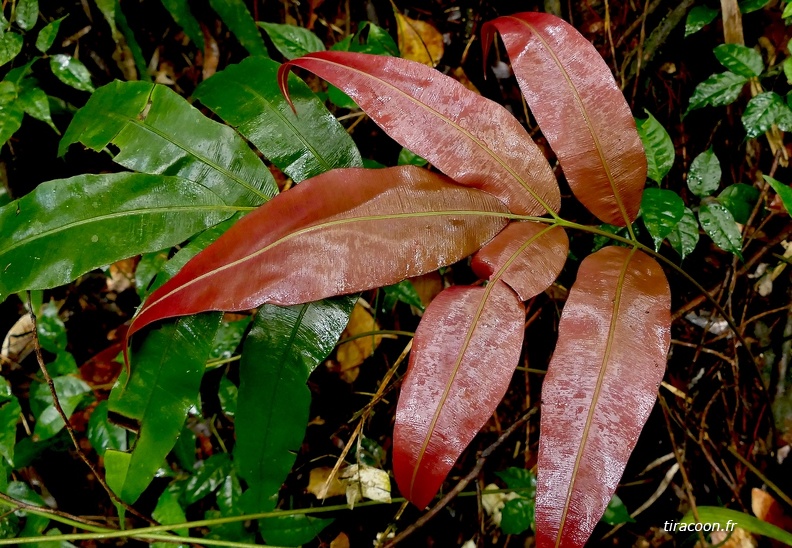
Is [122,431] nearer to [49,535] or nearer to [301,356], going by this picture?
[49,535]

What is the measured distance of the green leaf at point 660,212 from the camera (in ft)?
2.58

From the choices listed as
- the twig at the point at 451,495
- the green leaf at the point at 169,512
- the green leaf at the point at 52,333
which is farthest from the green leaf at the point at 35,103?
the twig at the point at 451,495

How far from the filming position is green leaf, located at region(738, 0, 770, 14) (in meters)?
0.98

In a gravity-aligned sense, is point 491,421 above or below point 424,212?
below

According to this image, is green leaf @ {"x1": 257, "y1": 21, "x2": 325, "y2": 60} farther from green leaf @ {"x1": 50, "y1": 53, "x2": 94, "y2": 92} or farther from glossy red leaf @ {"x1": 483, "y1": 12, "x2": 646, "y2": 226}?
glossy red leaf @ {"x1": 483, "y1": 12, "x2": 646, "y2": 226}

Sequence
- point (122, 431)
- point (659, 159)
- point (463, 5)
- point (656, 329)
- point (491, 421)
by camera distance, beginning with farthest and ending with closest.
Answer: point (463, 5) → point (491, 421) → point (122, 431) → point (659, 159) → point (656, 329)

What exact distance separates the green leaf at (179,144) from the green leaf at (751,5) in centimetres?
98

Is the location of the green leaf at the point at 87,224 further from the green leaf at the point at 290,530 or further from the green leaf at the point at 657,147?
the green leaf at the point at 657,147

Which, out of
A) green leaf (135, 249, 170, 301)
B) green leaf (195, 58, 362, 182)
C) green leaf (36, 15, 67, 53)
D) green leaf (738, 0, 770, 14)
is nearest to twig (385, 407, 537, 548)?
green leaf (195, 58, 362, 182)

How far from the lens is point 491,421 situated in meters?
1.09

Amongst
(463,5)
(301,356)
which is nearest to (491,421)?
(301,356)

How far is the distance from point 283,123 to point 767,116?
2.82 feet

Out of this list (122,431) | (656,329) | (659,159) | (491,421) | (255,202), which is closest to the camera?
(656,329)

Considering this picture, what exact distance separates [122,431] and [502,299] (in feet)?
2.68
